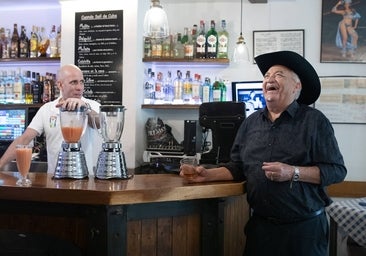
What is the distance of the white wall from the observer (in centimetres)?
359

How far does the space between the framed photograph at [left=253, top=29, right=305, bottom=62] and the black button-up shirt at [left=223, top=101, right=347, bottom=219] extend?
2125 mm

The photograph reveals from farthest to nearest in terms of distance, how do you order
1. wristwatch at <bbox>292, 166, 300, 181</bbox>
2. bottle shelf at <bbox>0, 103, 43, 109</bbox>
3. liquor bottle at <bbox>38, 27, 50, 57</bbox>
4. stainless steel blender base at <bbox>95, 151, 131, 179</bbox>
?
liquor bottle at <bbox>38, 27, 50, 57</bbox>
bottle shelf at <bbox>0, 103, 43, 109</bbox>
stainless steel blender base at <bbox>95, 151, 131, 179</bbox>
wristwatch at <bbox>292, 166, 300, 181</bbox>

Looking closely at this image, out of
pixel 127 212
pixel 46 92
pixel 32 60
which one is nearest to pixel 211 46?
pixel 46 92

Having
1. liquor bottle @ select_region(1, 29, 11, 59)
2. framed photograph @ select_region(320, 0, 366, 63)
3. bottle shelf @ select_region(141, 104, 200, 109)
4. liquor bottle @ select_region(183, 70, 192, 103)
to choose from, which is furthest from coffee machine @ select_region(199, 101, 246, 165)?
liquor bottle @ select_region(1, 29, 11, 59)

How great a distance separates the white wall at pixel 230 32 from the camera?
359 centimetres

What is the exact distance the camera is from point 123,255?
5.24 ft

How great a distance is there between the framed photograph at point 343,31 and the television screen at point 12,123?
3005 millimetres

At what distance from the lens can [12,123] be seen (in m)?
4.00

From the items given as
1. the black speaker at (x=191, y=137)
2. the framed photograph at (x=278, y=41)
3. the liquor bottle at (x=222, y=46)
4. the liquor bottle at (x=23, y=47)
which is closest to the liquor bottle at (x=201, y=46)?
the liquor bottle at (x=222, y=46)

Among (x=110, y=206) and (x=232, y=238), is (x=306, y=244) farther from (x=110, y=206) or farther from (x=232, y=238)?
(x=110, y=206)

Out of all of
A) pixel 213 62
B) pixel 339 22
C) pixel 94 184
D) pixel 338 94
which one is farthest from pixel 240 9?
pixel 94 184

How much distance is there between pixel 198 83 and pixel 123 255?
8.08ft

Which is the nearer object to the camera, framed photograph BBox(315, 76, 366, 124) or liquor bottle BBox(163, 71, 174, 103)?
framed photograph BBox(315, 76, 366, 124)

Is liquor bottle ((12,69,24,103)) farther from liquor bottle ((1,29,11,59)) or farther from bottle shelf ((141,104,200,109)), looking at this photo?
bottle shelf ((141,104,200,109))
